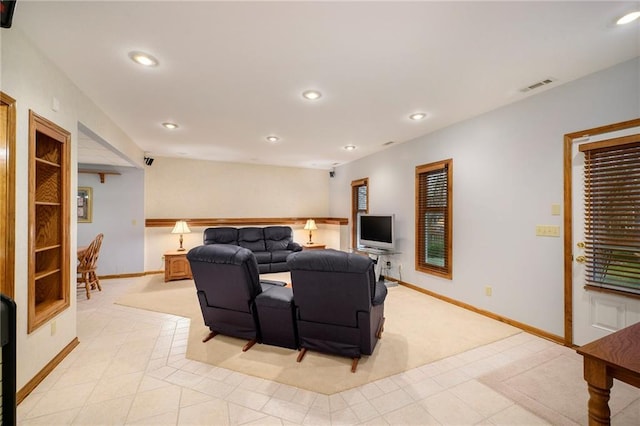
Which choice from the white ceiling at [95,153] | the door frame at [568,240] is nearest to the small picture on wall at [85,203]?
the white ceiling at [95,153]

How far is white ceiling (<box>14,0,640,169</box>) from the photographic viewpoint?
178cm

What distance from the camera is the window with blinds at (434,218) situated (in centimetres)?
411

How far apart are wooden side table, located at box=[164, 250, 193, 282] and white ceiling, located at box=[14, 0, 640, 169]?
264cm

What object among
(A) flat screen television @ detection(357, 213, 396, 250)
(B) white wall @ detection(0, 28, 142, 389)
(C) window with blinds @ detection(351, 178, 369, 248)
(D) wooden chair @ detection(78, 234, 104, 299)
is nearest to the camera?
(B) white wall @ detection(0, 28, 142, 389)

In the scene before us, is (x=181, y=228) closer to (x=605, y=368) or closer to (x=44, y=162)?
(x=44, y=162)

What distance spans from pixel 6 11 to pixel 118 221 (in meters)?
5.20

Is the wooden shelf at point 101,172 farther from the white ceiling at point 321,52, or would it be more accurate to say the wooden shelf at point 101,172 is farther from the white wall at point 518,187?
the white wall at point 518,187

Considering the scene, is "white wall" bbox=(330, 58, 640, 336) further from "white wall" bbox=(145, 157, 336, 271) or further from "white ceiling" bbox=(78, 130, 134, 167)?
"white ceiling" bbox=(78, 130, 134, 167)

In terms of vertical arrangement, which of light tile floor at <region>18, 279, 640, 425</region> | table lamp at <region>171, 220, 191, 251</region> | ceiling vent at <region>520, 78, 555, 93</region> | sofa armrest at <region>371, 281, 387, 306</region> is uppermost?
ceiling vent at <region>520, 78, 555, 93</region>

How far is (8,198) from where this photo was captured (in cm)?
187

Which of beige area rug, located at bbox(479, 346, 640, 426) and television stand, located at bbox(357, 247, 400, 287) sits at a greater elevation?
television stand, located at bbox(357, 247, 400, 287)

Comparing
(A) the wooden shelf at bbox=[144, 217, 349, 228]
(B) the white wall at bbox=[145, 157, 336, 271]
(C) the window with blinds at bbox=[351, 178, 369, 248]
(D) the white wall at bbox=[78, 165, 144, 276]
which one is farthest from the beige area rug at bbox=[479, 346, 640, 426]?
(D) the white wall at bbox=[78, 165, 144, 276]

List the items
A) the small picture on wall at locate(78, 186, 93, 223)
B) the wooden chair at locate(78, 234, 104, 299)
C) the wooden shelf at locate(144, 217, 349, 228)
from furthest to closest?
the wooden shelf at locate(144, 217, 349, 228)
the small picture on wall at locate(78, 186, 93, 223)
the wooden chair at locate(78, 234, 104, 299)

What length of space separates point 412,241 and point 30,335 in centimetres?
467
